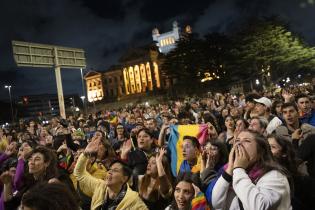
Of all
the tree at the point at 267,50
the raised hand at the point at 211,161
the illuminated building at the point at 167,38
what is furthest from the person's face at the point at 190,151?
the illuminated building at the point at 167,38

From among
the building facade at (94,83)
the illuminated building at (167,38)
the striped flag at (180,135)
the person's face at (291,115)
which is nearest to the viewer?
the person's face at (291,115)

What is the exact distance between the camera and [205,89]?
141 feet

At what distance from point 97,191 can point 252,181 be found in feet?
7.91

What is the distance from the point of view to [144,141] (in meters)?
6.28

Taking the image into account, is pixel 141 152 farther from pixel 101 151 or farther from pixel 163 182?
pixel 163 182

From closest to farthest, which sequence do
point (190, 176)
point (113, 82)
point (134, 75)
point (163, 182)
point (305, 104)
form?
point (190, 176) < point (163, 182) < point (305, 104) < point (134, 75) < point (113, 82)

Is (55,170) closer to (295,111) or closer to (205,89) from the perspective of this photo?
(295,111)

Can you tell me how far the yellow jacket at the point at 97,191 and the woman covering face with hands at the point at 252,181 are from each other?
1.26 meters

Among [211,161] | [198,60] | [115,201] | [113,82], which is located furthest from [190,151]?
[113,82]

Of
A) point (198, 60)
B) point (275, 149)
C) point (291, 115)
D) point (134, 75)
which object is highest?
point (134, 75)

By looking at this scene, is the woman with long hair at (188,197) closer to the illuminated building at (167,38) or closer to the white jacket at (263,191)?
the white jacket at (263,191)

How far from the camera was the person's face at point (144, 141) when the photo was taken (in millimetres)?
6262

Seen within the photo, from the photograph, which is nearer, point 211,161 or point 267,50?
point 211,161

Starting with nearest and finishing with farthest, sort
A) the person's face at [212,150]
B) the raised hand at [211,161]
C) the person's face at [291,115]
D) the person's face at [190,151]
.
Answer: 1. the raised hand at [211,161]
2. the person's face at [212,150]
3. the person's face at [190,151]
4. the person's face at [291,115]
